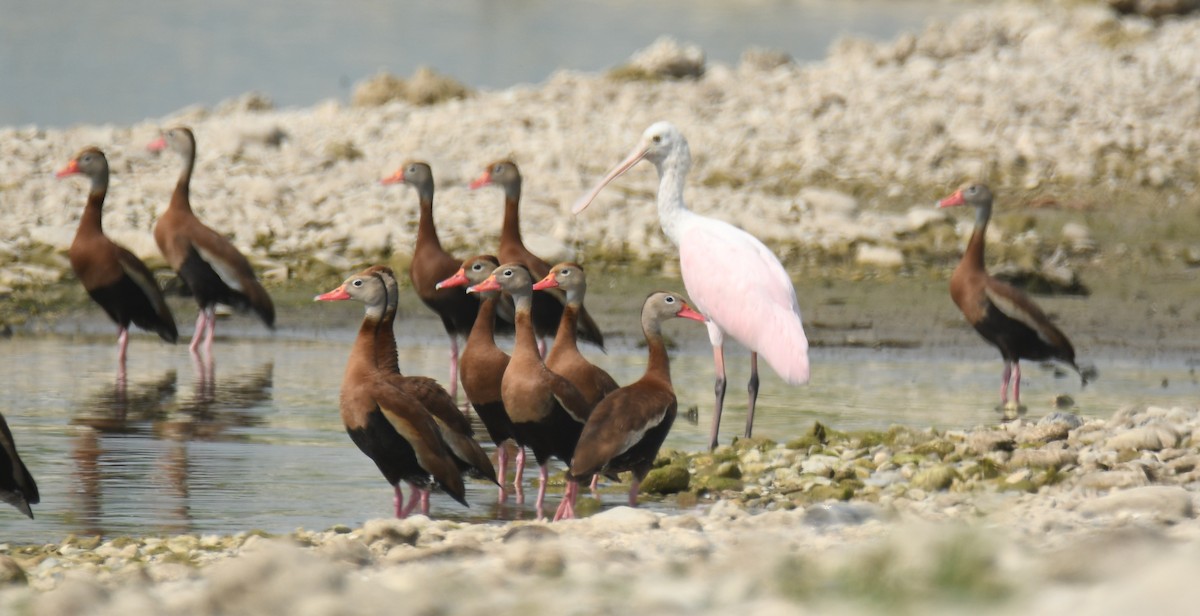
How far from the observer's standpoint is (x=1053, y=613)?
4715mm

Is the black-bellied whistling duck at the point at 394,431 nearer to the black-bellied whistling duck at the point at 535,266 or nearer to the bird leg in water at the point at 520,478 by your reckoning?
the bird leg in water at the point at 520,478

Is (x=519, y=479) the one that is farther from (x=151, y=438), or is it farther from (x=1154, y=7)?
(x=1154, y=7)

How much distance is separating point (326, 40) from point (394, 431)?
36359 mm

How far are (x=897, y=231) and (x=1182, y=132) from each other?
4797mm

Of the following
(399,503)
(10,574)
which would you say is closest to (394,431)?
(399,503)

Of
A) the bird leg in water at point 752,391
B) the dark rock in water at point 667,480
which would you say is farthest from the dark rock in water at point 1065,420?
the dark rock in water at point 667,480

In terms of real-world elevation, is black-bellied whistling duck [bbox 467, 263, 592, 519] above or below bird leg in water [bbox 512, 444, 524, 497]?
above

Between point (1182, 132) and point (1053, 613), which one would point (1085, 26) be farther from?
point (1053, 613)

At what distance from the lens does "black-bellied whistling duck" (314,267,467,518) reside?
321 inches

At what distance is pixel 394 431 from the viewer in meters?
8.18

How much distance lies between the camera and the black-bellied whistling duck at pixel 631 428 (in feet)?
26.7

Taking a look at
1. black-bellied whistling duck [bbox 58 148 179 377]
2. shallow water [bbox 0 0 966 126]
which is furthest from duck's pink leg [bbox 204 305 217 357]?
shallow water [bbox 0 0 966 126]

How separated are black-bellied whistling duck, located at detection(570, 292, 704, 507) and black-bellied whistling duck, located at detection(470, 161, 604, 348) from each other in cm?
340

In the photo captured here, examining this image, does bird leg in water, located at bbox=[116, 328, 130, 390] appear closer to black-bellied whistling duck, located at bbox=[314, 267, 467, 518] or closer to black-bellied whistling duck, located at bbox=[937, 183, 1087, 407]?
black-bellied whistling duck, located at bbox=[314, 267, 467, 518]
